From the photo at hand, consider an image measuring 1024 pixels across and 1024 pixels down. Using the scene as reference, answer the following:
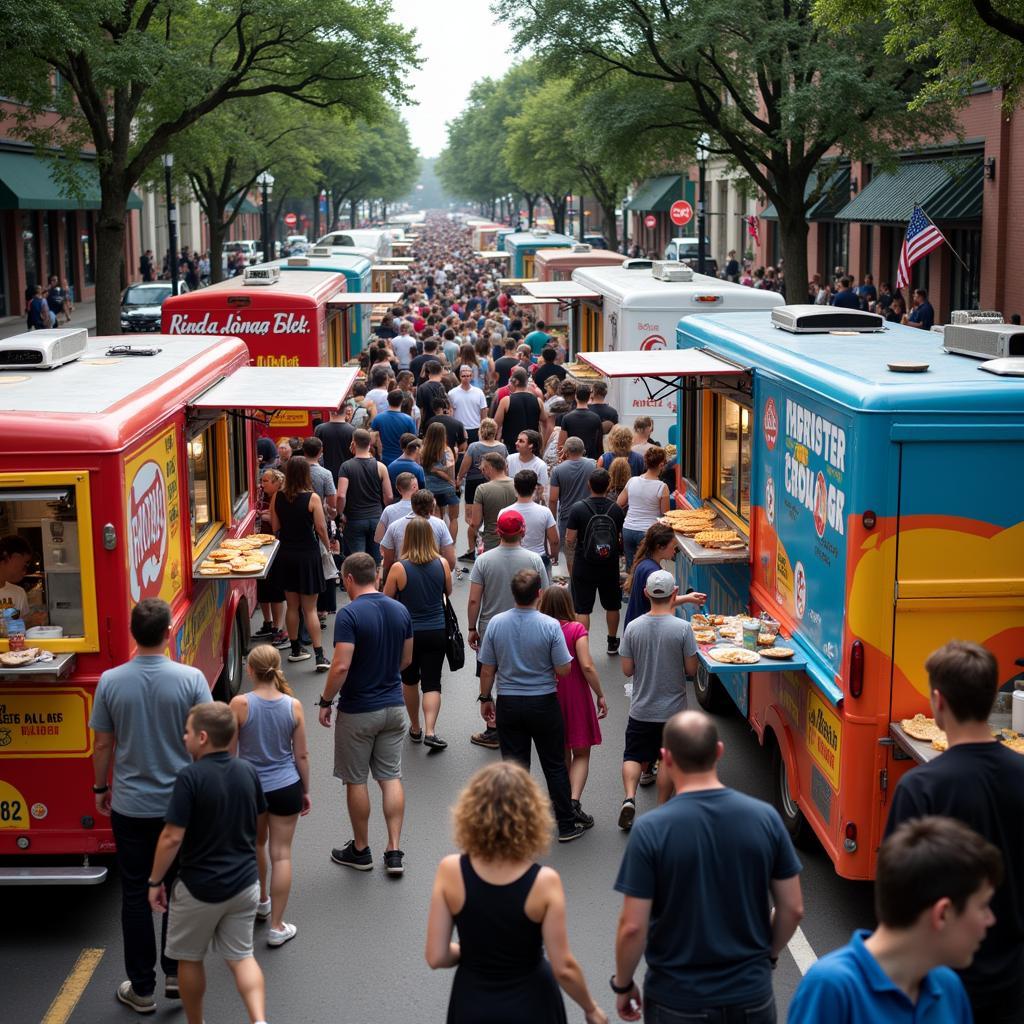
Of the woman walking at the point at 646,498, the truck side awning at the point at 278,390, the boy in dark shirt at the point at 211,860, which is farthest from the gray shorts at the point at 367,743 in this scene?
the woman walking at the point at 646,498

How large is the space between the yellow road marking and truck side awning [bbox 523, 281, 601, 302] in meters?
14.9

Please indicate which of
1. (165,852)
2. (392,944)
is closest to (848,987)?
(165,852)

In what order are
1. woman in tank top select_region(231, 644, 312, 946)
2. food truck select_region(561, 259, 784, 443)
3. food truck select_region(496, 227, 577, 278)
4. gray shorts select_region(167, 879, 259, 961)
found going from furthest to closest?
food truck select_region(496, 227, 577, 278) → food truck select_region(561, 259, 784, 443) → woman in tank top select_region(231, 644, 312, 946) → gray shorts select_region(167, 879, 259, 961)

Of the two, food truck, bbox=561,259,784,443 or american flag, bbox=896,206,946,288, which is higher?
american flag, bbox=896,206,946,288

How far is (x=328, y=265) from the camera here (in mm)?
27906

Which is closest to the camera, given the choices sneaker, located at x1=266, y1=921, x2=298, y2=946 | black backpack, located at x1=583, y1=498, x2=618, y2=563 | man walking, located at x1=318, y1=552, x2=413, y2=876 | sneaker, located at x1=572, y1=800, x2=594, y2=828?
sneaker, located at x1=266, y1=921, x2=298, y2=946

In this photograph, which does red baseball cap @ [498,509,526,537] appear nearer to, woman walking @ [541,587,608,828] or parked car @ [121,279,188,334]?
woman walking @ [541,587,608,828]

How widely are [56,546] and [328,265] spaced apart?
20913 mm

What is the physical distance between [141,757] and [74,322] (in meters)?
A: 41.6

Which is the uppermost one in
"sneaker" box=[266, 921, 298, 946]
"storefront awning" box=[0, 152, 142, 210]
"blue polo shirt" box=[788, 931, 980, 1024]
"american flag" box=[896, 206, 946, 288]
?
"storefront awning" box=[0, 152, 142, 210]

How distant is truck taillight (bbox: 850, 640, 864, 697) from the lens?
6836 mm

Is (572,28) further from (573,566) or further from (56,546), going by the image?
(56,546)

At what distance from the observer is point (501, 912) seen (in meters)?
4.52

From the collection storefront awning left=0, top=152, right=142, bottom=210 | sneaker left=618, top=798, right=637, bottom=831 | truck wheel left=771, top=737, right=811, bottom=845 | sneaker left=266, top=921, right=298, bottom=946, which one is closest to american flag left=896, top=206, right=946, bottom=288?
truck wheel left=771, top=737, right=811, bottom=845
